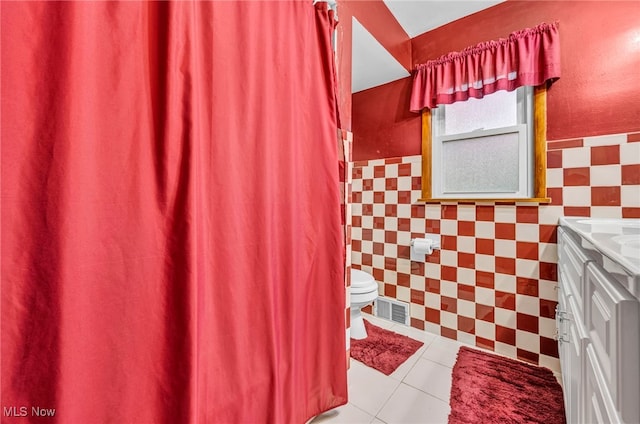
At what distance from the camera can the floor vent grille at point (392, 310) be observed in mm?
2047

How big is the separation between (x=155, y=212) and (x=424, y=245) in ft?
5.53

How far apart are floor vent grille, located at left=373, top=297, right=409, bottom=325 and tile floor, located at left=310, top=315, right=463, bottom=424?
35 cm

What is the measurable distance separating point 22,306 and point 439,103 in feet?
6.96

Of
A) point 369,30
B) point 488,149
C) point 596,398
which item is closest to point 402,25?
point 369,30

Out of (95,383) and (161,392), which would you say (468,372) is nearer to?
(161,392)

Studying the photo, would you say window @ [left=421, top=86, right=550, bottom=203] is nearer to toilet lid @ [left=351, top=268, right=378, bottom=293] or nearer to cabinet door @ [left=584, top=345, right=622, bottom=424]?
toilet lid @ [left=351, top=268, right=378, bottom=293]

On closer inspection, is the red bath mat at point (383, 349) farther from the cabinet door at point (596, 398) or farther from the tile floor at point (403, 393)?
the cabinet door at point (596, 398)

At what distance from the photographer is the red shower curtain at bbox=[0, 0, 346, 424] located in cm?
54

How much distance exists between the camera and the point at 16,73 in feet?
1.71

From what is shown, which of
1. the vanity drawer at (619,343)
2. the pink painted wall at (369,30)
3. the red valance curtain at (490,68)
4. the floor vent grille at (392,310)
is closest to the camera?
the vanity drawer at (619,343)

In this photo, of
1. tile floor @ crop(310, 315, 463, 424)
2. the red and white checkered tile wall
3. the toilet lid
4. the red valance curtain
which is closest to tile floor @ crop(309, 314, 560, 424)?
tile floor @ crop(310, 315, 463, 424)

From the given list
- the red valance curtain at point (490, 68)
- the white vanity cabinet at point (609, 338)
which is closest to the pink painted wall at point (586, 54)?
the red valance curtain at point (490, 68)

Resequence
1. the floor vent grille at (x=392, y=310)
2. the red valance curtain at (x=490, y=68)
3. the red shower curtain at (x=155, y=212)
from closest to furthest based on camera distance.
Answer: the red shower curtain at (x=155, y=212), the red valance curtain at (x=490, y=68), the floor vent grille at (x=392, y=310)

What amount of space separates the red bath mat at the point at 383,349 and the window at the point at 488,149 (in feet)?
3.24
